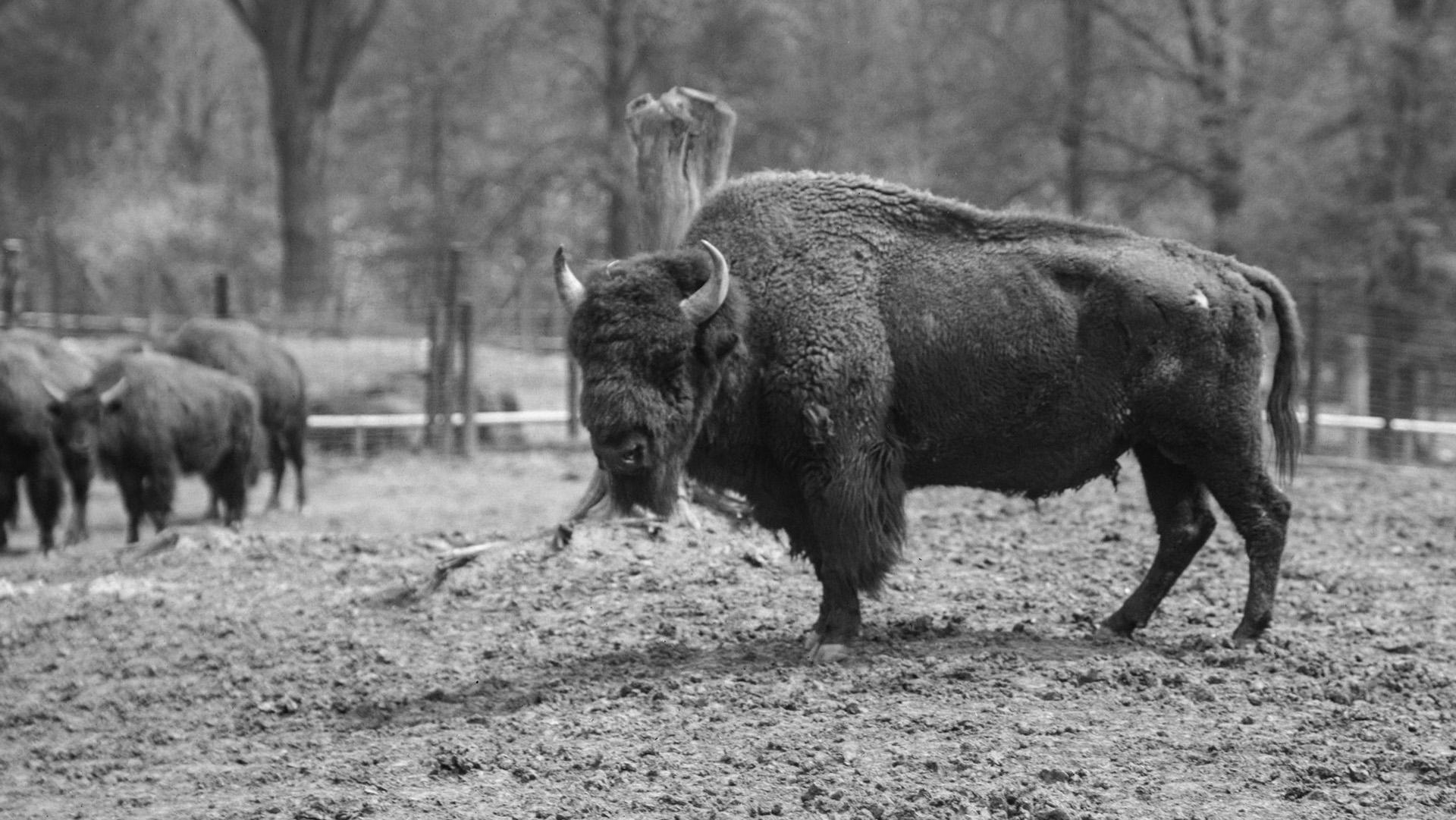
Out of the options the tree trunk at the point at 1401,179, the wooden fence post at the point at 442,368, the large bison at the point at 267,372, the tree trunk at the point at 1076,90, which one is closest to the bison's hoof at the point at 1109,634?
the large bison at the point at 267,372

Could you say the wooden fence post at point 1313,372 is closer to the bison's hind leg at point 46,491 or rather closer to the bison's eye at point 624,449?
the bison's hind leg at point 46,491

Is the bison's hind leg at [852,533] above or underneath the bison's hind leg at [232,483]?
above

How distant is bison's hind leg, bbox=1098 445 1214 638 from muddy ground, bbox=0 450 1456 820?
15cm

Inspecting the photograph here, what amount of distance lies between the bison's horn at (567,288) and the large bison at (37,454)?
825 cm

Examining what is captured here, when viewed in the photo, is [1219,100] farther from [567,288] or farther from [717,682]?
[717,682]

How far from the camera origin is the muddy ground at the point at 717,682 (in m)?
5.14

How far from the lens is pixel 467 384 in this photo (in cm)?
1836

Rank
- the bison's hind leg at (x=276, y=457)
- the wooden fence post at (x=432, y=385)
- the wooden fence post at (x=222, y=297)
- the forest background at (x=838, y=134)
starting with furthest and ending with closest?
the forest background at (x=838, y=134) → the wooden fence post at (x=222, y=297) → the wooden fence post at (x=432, y=385) → the bison's hind leg at (x=276, y=457)

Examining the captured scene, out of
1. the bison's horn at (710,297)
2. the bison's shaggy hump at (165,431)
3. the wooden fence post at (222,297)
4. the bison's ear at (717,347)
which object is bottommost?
the bison's shaggy hump at (165,431)

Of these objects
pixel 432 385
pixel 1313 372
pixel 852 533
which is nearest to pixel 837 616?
pixel 852 533

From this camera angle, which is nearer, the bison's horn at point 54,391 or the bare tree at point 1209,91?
the bison's horn at point 54,391

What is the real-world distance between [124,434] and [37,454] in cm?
77

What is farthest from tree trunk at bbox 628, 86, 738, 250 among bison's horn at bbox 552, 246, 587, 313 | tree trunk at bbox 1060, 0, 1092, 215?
tree trunk at bbox 1060, 0, 1092, 215

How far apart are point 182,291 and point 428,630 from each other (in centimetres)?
2195
